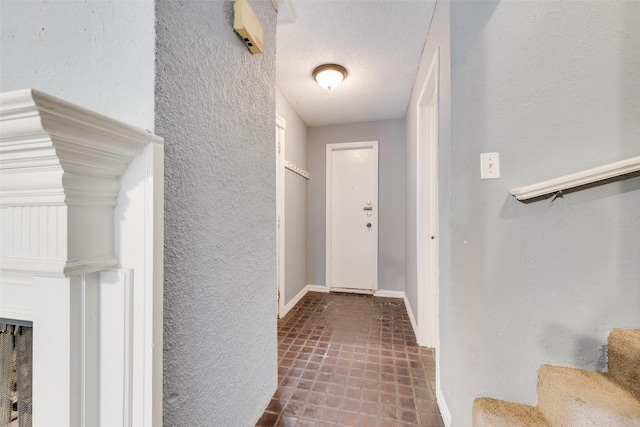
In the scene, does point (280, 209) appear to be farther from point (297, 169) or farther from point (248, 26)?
point (248, 26)

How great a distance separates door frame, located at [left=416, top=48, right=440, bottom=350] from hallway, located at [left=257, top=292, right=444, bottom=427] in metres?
0.25

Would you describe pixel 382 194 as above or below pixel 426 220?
above

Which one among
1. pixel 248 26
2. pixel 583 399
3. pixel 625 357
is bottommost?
pixel 583 399

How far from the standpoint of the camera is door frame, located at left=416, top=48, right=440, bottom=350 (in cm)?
205

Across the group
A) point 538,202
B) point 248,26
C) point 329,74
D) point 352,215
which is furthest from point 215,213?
point 352,215

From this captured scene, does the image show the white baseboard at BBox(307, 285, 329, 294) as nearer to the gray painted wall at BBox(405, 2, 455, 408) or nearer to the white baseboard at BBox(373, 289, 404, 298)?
the white baseboard at BBox(373, 289, 404, 298)

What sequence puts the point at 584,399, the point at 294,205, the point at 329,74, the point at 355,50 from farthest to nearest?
the point at 294,205, the point at 329,74, the point at 355,50, the point at 584,399

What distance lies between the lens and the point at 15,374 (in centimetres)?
66

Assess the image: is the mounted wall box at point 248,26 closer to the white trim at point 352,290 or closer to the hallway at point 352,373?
the hallway at point 352,373

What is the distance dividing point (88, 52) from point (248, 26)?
0.60 meters

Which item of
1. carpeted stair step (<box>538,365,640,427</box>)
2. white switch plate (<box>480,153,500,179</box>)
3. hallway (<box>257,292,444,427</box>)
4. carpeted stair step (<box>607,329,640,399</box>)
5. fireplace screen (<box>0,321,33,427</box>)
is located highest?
white switch plate (<box>480,153,500,179</box>)

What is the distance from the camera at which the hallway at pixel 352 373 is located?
1310mm

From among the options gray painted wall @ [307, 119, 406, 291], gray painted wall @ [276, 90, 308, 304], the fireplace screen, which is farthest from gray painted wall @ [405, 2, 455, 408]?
gray painted wall @ [307, 119, 406, 291]

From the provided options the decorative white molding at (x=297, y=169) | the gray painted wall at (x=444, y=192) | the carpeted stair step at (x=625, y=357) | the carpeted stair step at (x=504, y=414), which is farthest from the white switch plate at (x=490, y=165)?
the decorative white molding at (x=297, y=169)
